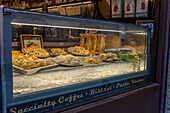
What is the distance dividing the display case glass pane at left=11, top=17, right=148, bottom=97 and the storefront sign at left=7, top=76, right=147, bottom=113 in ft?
0.30

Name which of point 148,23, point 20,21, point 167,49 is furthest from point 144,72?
point 20,21

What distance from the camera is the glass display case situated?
1.26 metres

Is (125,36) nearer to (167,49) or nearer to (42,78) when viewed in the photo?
(167,49)

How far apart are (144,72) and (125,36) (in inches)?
24.6

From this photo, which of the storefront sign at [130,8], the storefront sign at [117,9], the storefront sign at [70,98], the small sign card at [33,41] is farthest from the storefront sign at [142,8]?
the small sign card at [33,41]

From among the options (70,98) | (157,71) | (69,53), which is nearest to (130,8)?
(157,71)

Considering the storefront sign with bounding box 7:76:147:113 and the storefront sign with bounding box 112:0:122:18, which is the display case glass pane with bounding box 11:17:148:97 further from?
the storefront sign with bounding box 112:0:122:18

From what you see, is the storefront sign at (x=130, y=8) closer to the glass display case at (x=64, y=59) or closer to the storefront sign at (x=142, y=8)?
the storefront sign at (x=142, y=8)

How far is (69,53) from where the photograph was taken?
188 centimetres

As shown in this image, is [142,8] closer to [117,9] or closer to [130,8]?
[130,8]

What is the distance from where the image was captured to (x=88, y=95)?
1.73 m

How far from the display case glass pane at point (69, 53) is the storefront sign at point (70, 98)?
0.30 ft

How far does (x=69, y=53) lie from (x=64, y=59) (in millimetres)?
188

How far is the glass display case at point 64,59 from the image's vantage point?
1.26 m
